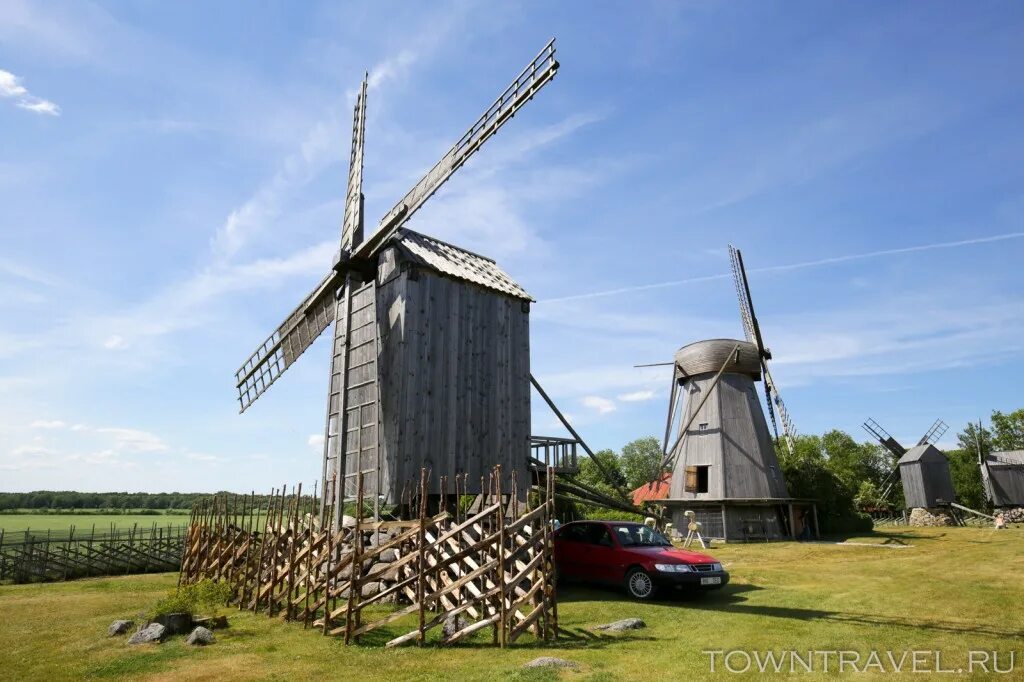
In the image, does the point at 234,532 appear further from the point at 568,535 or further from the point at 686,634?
the point at 686,634

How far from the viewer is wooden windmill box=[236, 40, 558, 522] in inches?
636

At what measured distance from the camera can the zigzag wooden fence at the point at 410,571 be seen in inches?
370

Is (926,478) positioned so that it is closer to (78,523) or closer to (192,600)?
(192,600)

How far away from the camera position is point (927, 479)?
43469mm

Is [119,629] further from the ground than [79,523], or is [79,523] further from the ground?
[119,629]

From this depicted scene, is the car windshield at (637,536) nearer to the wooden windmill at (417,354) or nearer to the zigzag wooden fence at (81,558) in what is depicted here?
the wooden windmill at (417,354)

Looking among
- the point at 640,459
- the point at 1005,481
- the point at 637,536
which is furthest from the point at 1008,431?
the point at 637,536

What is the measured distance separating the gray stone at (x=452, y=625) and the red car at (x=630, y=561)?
13.8 feet

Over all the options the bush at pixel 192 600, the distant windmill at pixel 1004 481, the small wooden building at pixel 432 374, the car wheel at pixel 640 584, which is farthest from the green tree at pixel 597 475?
A: the bush at pixel 192 600

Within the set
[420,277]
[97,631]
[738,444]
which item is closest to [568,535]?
[420,277]

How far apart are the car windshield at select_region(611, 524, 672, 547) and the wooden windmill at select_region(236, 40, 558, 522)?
17.5 ft

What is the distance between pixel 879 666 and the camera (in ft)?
24.3

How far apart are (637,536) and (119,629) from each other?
10135 mm

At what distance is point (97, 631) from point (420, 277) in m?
10.6
